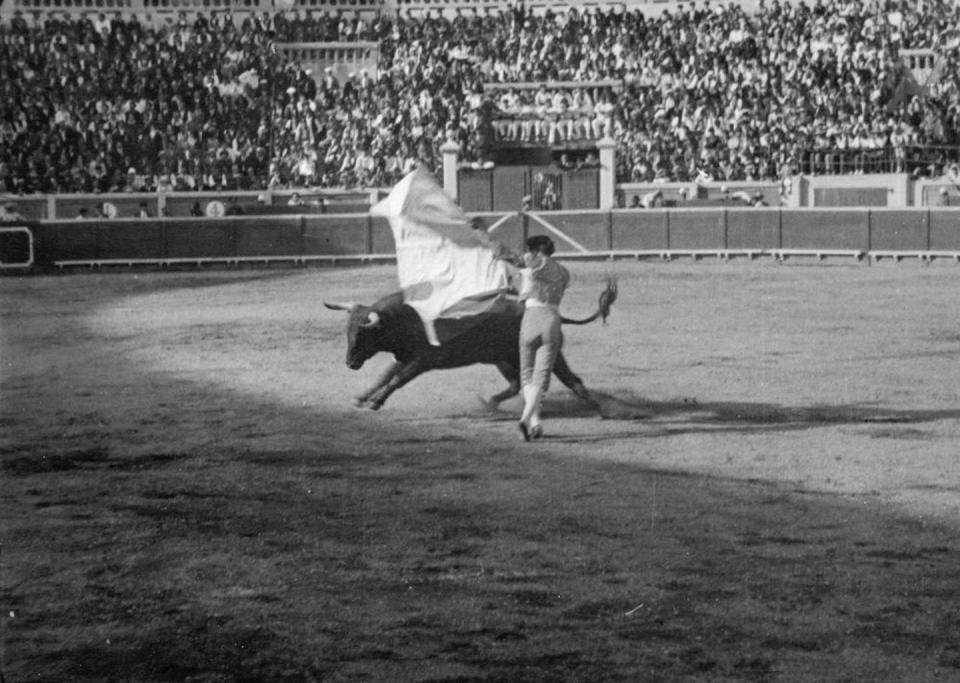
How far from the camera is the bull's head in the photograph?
11.4 metres

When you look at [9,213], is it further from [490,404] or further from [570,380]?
[570,380]

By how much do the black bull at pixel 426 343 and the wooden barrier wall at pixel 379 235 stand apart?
19.0 meters

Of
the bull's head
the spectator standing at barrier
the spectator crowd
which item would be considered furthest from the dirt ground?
the spectator crowd

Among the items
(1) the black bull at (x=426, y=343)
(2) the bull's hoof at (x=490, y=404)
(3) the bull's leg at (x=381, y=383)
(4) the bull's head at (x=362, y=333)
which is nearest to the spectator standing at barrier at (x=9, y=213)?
(3) the bull's leg at (x=381, y=383)

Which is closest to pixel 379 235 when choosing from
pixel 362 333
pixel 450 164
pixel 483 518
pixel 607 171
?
pixel 450 164

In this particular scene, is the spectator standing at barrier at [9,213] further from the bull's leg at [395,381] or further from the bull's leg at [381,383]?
the bull's leg at [395,381]

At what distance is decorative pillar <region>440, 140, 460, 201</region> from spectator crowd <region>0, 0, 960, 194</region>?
0.72 metres

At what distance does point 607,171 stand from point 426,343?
2248 centimetres

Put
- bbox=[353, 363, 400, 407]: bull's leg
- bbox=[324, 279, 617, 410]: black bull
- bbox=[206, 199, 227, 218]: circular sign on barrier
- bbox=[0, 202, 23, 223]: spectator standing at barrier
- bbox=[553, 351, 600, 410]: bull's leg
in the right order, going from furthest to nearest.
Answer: bbox=[206, 199, 227, 218]: circular sign on barrier
bbox=[0, 202, 23, 223]: spectator standing at barrier
bbox=[353, 363, 400, 407]: bull's leg
bbox=[324, 279, 617, 410]: black bull
bbox=[553, 351, 600, 410]: bull's leg

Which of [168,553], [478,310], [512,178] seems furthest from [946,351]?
[512,178]

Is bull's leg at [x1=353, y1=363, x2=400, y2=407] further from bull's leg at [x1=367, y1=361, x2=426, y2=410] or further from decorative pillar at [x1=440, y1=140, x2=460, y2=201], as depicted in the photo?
decorative pillar at [x1=440, y1=140, x2=460, y2=201]

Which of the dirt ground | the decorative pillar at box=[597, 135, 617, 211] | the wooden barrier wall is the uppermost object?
the decorative pillar at box=[597, 135, 617, 211]

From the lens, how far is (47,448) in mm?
10602

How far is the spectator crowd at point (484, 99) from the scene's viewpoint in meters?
33.2
